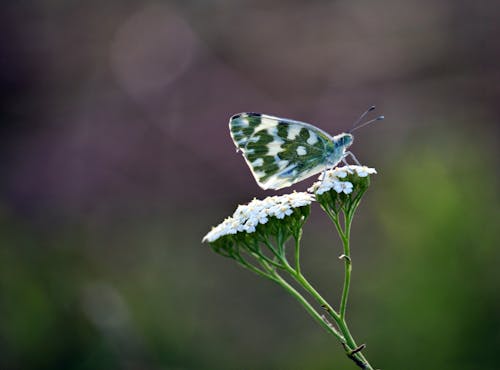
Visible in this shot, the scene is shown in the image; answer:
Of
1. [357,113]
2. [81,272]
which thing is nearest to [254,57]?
[357,113]

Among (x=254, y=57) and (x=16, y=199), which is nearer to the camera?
(x=16, y=199)

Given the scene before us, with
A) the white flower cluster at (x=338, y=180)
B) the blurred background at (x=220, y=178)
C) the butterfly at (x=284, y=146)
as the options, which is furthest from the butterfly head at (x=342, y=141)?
the blurred background at (x=220, y=178)

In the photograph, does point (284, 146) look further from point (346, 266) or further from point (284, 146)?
point (346, 266)

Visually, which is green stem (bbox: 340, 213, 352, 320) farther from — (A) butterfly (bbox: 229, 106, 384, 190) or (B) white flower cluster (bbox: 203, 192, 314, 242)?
(A) butterfly (bbox: 229, 106, 384, 190)

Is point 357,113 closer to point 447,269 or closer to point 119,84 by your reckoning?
point 119,84

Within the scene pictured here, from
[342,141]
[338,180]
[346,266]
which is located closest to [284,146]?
[342,141]

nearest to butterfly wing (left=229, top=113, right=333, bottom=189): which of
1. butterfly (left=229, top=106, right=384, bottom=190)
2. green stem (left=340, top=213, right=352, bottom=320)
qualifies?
butterfly (left=229, top=106, right=384, bottom=190)
